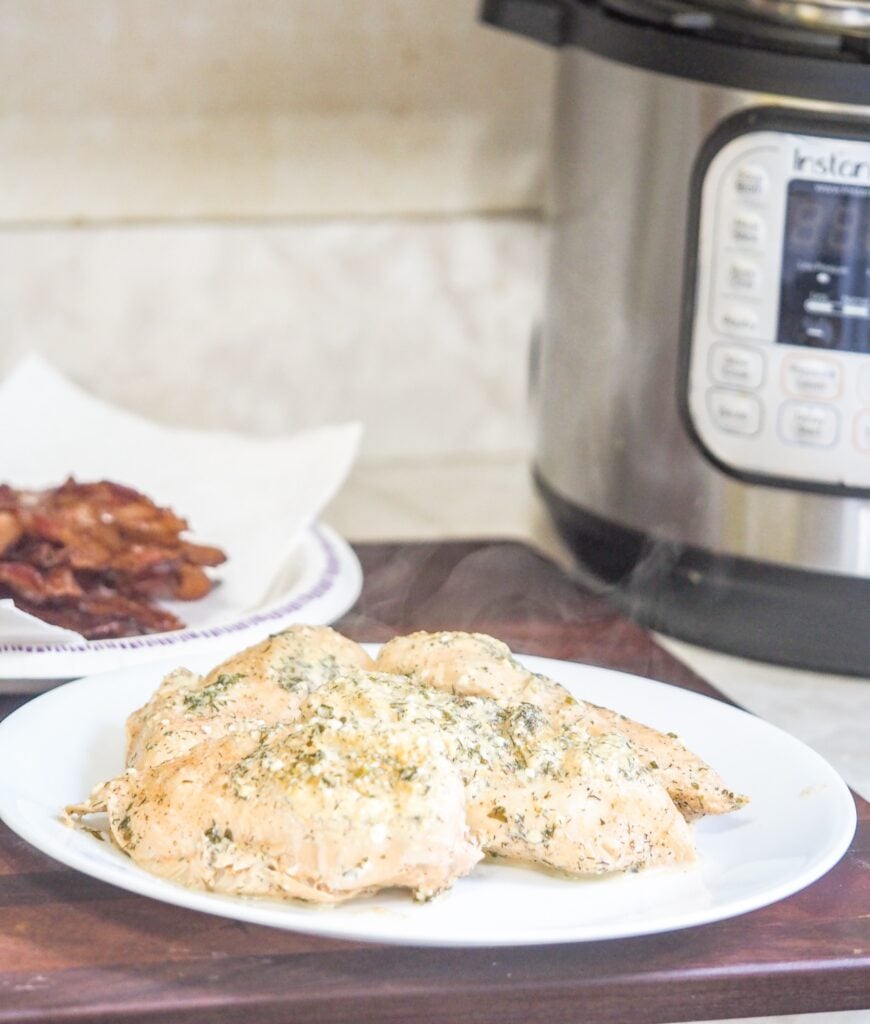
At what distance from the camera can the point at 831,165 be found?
90 centimetres

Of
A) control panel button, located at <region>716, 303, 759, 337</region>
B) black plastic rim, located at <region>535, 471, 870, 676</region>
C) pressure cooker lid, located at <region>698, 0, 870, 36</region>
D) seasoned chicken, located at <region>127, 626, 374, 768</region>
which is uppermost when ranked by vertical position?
pressure cooker lid, located at <region>698, 0, 870, 36</region>

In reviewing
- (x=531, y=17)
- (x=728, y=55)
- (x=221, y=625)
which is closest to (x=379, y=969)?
(x=221, y=625)

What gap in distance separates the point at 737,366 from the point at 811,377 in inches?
1.7

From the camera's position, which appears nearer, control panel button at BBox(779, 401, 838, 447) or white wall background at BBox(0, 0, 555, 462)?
control panel button at BBox(779, 401, 838, 447)

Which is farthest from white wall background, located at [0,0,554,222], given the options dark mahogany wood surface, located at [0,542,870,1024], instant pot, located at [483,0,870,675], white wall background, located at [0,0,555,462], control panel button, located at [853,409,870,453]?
dark mahogany wood surface, located at [0,542,870,1024]

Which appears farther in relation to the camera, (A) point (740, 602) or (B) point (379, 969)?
(A) point (740, 602)

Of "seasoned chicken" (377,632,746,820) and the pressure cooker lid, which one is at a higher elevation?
the pressure cooker lid

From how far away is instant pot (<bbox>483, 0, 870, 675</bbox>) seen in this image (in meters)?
0.91

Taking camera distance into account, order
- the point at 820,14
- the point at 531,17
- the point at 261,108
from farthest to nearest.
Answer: the point at 261,108 → the point at 531,17 → the point at 820,14

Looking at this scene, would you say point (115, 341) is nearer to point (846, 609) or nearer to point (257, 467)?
point (257, 467)

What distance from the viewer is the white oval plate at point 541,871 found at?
23.2 inches

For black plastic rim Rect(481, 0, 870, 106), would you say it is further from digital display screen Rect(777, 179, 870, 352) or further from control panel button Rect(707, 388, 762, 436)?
control panel button Rect(707, 388, 762, 436)

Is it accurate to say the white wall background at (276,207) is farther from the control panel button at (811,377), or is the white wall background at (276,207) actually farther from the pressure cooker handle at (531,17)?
the control panel button at (811,377)

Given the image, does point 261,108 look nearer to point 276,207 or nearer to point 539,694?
point 276,207
